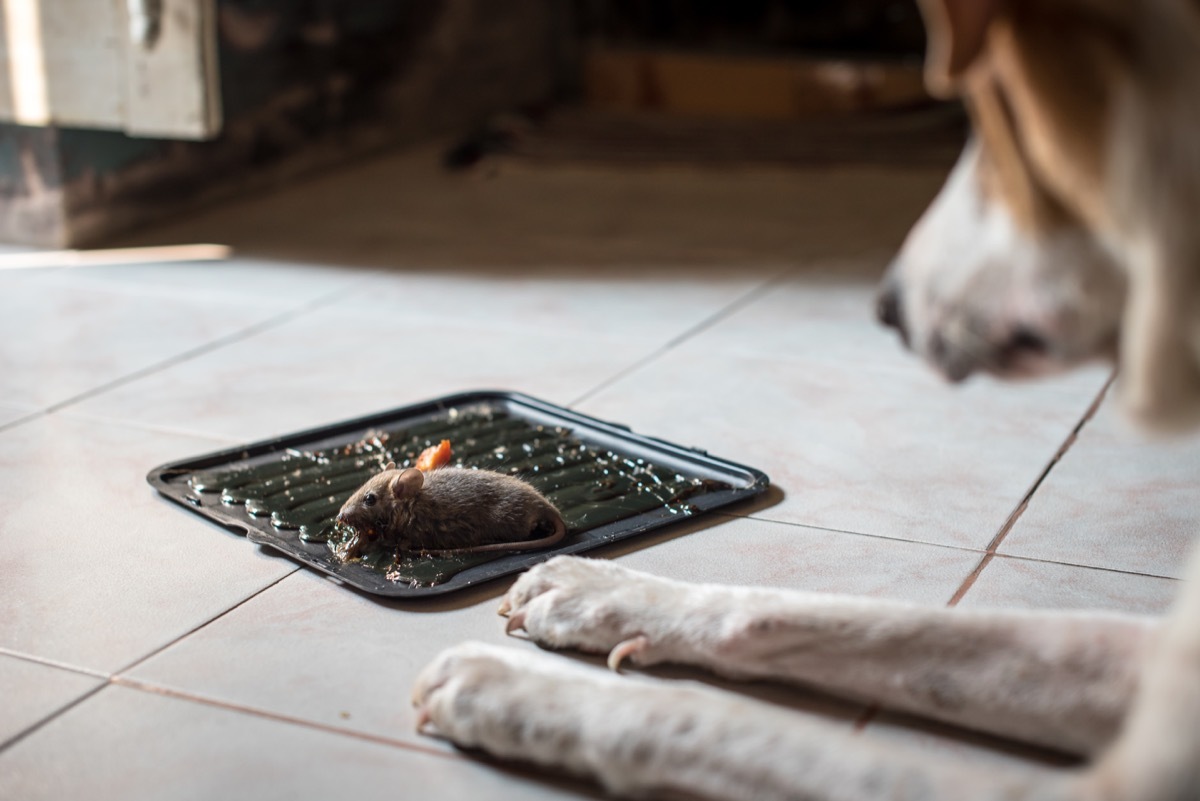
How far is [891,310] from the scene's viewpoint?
157 cm

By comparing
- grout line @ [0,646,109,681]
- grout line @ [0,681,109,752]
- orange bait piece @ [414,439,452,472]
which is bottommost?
grout line @ [0,646,109,681]

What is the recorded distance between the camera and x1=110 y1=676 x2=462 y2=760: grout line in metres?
1.54

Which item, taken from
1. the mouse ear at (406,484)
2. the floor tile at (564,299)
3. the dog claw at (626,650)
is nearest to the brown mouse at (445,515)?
the mouse ear at (406,484)

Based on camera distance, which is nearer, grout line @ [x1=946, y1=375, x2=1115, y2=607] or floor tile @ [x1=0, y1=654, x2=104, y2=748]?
floor tile @ [x1=0, y1=654, x2=104, y2=748]

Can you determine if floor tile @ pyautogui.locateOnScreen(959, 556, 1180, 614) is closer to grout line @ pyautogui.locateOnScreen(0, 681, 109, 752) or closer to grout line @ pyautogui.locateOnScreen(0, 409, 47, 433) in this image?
grout line @ pyautogui.locateOnScreen(0, 681, 109, 752)

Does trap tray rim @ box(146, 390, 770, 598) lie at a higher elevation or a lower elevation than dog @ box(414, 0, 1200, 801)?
lower

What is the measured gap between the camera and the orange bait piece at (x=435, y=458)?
2230 millimetres

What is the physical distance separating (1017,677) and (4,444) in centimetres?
184

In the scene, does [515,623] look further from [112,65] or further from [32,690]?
[112,65]

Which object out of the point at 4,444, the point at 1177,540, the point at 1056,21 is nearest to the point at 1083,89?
the point at 1056,21

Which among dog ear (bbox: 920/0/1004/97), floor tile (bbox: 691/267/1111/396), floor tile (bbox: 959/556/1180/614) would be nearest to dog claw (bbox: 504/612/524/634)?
floor tile (bbox: 959/556/1180/614)

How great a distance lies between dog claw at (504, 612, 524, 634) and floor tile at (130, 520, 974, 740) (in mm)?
15

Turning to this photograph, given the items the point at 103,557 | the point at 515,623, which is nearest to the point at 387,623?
the point at 515,623

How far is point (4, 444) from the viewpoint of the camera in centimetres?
251
